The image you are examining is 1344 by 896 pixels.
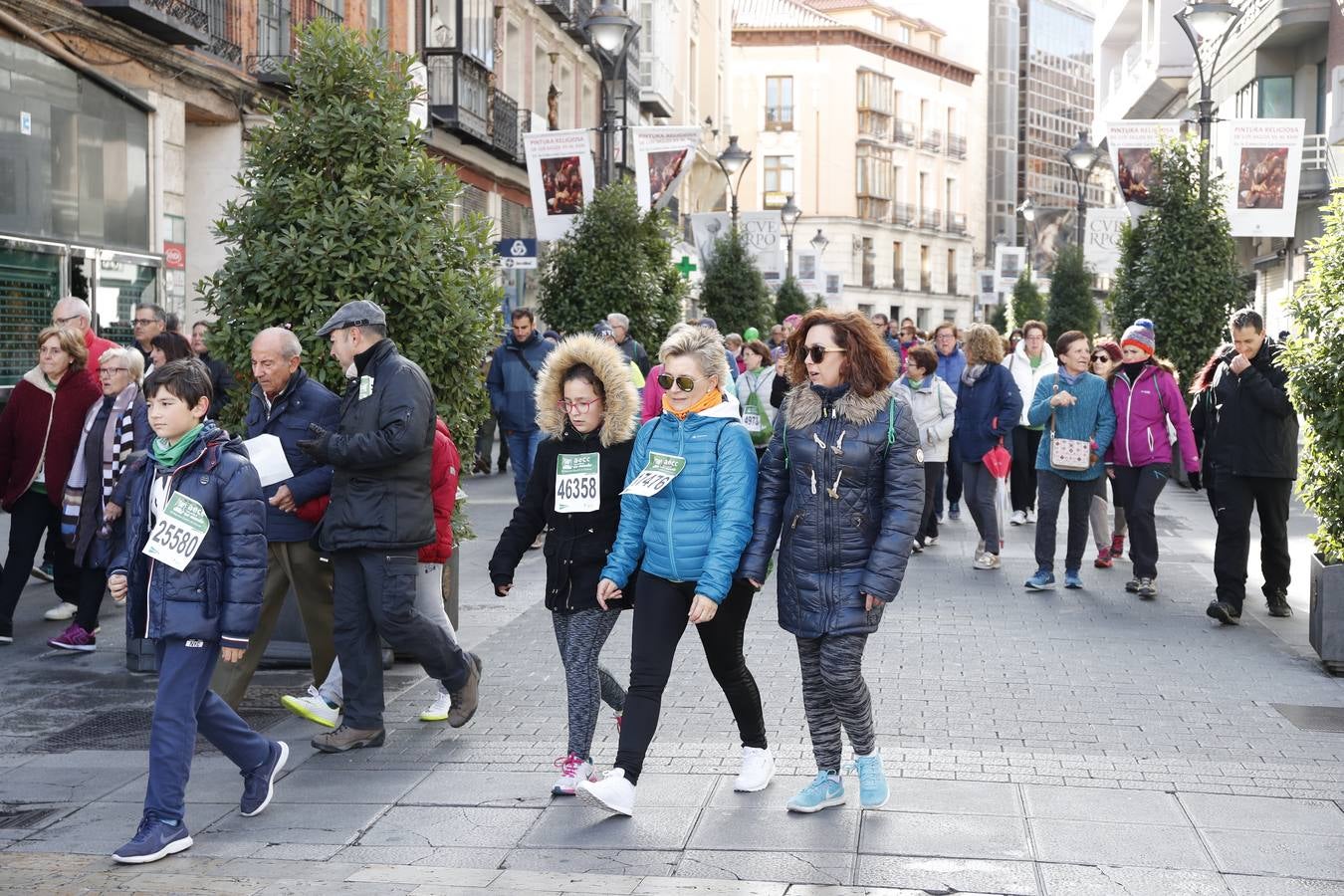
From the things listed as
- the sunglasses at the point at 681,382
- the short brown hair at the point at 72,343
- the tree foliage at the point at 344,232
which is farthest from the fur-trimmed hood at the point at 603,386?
the short brown hair at the point at 72,343

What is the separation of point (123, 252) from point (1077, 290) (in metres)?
33.9

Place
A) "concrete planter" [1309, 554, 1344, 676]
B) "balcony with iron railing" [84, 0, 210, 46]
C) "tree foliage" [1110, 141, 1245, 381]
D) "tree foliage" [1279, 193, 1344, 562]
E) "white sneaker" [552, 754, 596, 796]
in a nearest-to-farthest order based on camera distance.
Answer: "white sneaker" [552, 754, 596, 796], "concrete planter" [1309, 554, 1344, 676], "tree foliage" [1279, 193, 1344, 562], "balcony with iron railing" [84, 0, 210, 46], "tree foliage" [1110, 141, 1245, 381]

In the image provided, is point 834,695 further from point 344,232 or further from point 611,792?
point 344,232

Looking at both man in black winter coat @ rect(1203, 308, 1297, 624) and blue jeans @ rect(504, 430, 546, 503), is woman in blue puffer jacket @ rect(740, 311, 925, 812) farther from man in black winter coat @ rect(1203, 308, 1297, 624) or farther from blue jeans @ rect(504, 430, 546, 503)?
blue jeans @ rect(504, 430, 546, 503)

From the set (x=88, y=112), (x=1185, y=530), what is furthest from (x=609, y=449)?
(x=88, y=112)

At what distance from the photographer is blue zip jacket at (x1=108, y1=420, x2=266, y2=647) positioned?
5539mm

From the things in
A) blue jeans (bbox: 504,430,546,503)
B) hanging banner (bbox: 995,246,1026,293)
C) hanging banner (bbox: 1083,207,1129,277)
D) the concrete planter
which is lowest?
the concrete planter

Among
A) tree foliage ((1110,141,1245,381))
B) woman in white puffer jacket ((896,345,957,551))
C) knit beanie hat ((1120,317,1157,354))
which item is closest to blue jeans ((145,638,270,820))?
knit beanie hat ((1120,317,1157,354))

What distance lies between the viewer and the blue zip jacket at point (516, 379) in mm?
15102

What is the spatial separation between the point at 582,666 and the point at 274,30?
55.5 feet

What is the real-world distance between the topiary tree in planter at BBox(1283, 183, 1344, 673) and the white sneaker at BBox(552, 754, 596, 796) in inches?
171

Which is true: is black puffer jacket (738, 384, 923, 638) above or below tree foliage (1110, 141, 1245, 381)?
below

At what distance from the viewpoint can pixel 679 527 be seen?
5.84 m

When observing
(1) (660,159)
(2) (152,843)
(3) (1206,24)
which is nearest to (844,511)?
(2) (152,843)
